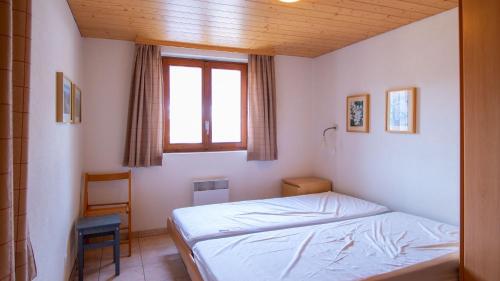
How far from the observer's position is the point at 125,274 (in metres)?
2.88

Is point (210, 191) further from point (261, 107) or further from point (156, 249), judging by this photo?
point (261, 107)

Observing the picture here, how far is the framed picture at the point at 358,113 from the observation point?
3.67 m

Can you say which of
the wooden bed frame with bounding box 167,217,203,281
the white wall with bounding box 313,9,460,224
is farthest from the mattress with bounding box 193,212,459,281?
the white wall with bounding box 313,9,460,224

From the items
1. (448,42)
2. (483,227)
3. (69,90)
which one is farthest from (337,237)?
(69,90)

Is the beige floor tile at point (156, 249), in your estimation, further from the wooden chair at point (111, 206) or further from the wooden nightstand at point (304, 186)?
the wooden nightstand at point (304, 186)

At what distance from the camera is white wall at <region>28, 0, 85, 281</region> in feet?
5.58

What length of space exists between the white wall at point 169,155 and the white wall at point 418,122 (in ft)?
1.51

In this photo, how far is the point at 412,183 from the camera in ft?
10.3

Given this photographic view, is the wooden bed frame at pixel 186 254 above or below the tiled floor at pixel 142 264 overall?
above

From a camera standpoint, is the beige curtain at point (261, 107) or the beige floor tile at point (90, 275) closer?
the beige floor tile at point (90, 275)

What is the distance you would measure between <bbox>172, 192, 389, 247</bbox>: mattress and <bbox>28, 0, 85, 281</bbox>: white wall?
93cm

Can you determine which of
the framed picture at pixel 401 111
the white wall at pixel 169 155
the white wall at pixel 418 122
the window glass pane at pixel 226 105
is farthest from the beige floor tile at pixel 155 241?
the framed picture at pixel 401 111

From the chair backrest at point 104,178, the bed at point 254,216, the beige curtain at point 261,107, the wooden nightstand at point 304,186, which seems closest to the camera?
the bed at point 254,216

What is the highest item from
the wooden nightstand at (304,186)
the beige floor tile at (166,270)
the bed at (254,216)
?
Result: the wooden nightstand at (304,186)
